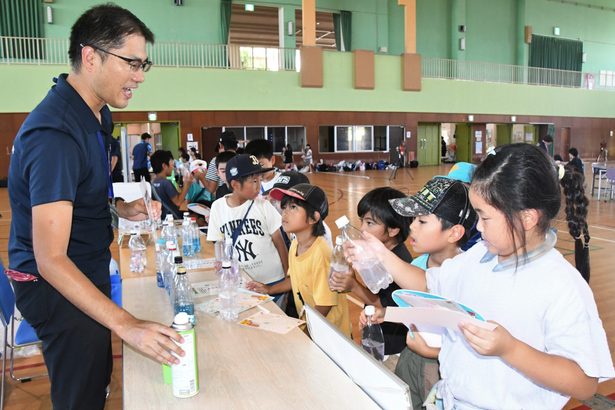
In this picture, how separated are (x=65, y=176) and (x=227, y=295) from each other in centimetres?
102

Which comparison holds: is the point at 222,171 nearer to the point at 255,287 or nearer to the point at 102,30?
the point at 255,287

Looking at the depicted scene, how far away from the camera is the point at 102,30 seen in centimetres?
166

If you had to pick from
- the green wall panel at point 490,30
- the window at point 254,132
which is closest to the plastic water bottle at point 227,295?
the window at point 254,132

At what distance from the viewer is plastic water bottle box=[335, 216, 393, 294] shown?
1.89 metres

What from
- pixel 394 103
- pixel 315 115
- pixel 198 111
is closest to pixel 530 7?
pixel 394 103

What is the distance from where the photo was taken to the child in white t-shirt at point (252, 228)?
10.7 feet

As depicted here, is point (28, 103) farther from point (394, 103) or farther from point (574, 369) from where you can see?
point (574, 369)

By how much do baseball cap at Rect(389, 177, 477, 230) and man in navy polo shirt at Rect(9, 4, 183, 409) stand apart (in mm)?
1079

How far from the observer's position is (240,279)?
106 inches

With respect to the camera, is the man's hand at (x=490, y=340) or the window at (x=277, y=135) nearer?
the man's hand at (x=490, y=340)

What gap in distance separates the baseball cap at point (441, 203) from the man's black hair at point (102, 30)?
4.09 feet

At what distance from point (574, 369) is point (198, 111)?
18.2 m

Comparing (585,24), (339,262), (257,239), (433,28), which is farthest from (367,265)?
(585,24)

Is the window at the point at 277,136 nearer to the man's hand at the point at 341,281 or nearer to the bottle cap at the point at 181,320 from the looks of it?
the man's hand at the point at 341,281
